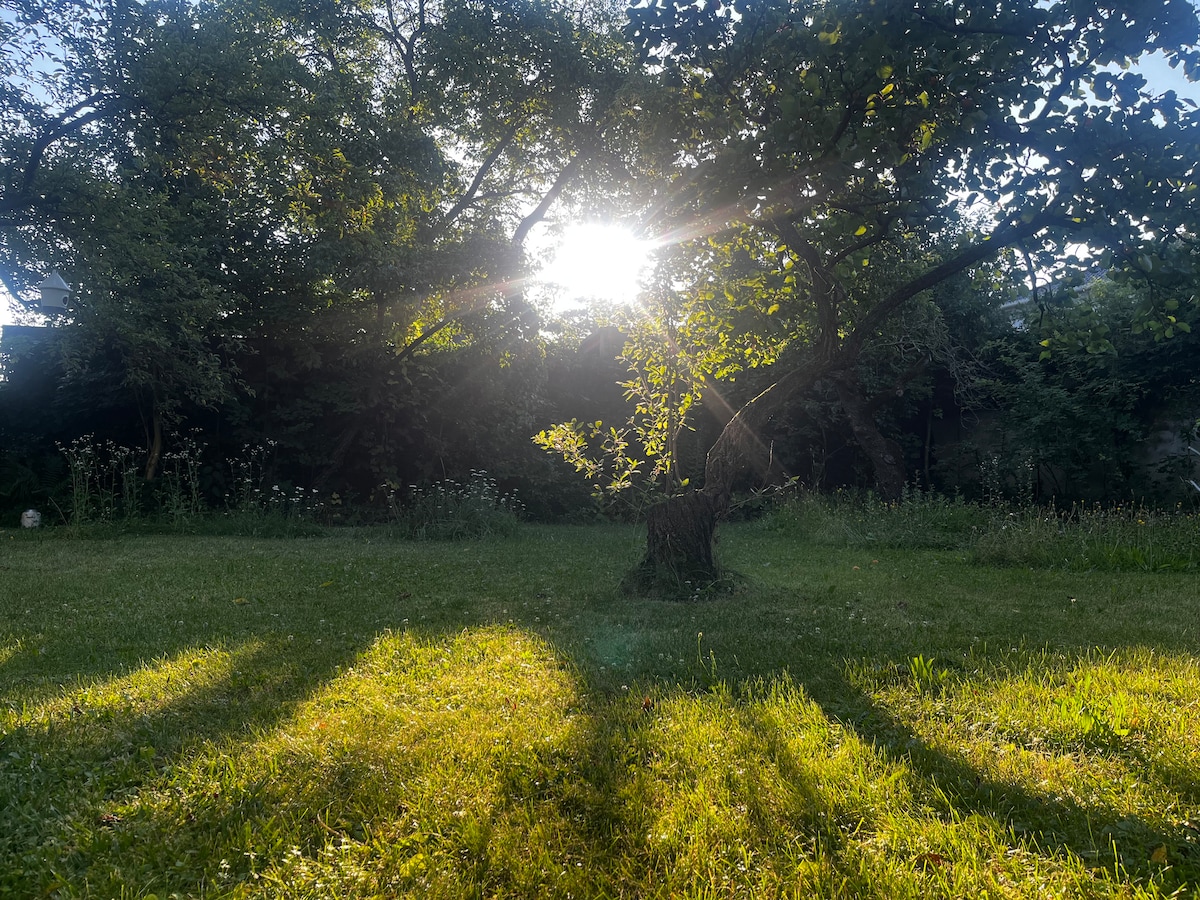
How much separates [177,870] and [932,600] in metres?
5.37

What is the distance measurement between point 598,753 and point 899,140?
435 centimetres

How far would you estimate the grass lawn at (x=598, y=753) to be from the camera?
1.88 meters

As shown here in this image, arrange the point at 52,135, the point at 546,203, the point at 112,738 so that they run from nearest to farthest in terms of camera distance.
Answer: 1. the point at 112,738
2. the point at 52,135
3. the point at 546,203

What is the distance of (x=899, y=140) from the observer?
4.72 meters

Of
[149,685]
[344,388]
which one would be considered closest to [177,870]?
[149,685]

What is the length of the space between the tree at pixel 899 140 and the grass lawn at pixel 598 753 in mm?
2322

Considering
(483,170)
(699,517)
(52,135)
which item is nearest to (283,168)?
(52,135)

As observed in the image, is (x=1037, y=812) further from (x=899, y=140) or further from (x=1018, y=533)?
(x=1018, y=533)

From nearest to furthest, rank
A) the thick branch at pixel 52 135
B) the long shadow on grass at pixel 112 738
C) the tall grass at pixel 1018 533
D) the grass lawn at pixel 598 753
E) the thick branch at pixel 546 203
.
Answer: the grass lawn at pixel 598 753 < the long shadow on grass at pixel 112 738 < the tall grass at pixel 1018 533 < the thick branch at pixel 52 135 < the thick branch at pixel 546 203

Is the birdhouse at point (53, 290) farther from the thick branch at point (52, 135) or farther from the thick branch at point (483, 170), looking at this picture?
the thick branch at point (483, 170)

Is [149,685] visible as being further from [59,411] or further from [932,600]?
[59,411]

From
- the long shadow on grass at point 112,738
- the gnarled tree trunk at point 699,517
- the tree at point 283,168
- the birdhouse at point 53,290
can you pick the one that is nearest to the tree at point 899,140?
the gnarled tree trunk at point 699,517

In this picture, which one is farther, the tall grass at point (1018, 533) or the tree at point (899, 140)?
the tall grass at point (1018, 533)

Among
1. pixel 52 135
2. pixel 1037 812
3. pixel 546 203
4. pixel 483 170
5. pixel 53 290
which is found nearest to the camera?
pixel 1037 812
